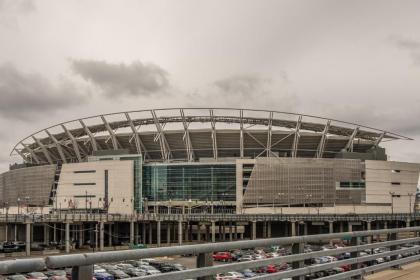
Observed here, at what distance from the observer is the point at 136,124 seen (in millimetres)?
153250

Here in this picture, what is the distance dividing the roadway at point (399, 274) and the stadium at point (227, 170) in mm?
132442

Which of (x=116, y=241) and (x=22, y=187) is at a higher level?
(x=22, y=187)

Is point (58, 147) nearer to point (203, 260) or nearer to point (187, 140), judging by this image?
point (187, 140)

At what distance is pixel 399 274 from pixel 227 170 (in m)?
139

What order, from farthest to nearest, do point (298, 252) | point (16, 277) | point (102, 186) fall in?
point (102, 186) < point (298, 252) < point (16, 277)

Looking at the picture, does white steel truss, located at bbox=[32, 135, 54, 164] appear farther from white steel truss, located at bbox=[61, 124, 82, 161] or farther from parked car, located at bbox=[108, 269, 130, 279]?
parked car, located at bbox=[108, 269, 130, 279]

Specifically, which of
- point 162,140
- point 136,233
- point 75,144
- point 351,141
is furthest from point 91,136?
point 351,141

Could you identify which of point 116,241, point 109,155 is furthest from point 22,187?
point 116,241

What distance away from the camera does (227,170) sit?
151750 mm

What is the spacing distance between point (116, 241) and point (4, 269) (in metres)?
116

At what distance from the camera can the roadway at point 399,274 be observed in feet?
40.5

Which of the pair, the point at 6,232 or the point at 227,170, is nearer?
the point at 6,232

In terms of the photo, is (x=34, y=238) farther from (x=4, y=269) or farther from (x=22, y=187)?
(x=4, y=269)

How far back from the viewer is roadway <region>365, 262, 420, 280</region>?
486 inches
